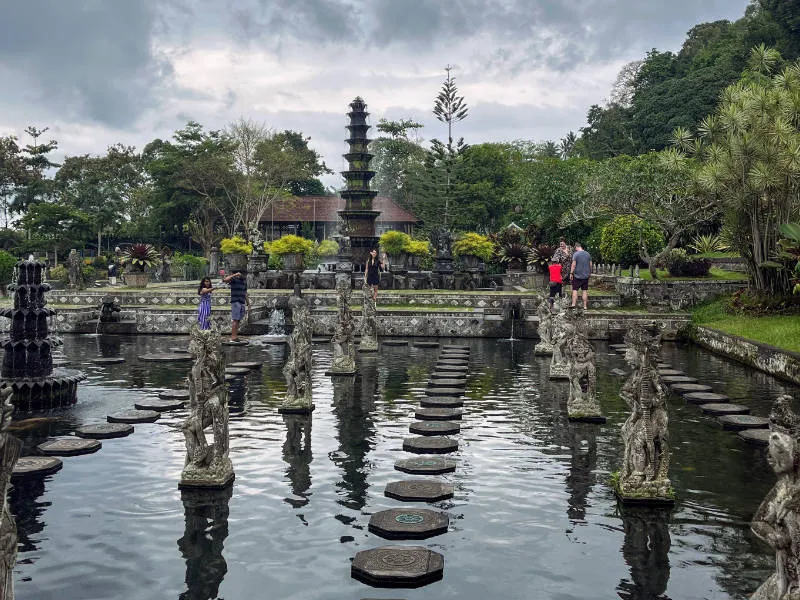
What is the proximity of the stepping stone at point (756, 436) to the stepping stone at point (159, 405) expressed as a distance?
8620mm

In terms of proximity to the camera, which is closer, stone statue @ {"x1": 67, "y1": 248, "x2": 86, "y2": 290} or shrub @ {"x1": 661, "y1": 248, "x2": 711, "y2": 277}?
shrub @ {"x1": 661, "y1": 248, "x2": 711, "y2": 277}

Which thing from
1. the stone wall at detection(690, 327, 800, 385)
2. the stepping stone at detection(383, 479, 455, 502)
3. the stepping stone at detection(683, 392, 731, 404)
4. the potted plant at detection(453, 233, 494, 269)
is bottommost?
the stepping stone at detection(383, 479, 455, 502)

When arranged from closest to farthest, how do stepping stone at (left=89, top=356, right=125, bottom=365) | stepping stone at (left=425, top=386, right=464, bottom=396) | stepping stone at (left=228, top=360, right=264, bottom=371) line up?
stepping stone at (left=425, top=386, right=464, bottom=396) → stepping stone at (left=228, top=360, right=264, bottom=371) → stepping stone at (left=89, top=356, right=125, bottom=365)

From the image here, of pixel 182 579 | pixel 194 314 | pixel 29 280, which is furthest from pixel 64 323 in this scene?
pixel 182 579

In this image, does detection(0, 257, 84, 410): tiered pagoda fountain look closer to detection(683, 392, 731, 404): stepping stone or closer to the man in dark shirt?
the man in dark shirt

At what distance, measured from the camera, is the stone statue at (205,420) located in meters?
8.11

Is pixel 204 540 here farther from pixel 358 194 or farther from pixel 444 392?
pixel 358 194

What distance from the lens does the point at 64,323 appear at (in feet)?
80.5

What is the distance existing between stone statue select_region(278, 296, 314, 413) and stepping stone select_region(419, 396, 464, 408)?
1.91m

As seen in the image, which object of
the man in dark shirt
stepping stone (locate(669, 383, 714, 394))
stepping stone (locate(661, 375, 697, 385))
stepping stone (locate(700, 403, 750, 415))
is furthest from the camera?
the man in dark shirt

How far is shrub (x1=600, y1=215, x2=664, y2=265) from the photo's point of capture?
27.7 m

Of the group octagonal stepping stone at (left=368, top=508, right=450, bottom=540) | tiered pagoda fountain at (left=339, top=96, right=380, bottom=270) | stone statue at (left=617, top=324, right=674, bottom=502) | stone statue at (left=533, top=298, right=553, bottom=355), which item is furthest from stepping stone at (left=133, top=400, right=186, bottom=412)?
tiered pagoda fountain at (left=339, top=96, right=380, bottom=270)

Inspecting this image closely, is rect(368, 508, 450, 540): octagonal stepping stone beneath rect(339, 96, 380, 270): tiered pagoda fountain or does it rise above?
beneath

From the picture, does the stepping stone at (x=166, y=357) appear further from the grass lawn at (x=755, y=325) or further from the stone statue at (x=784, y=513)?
the stone statue at (x=784, y=513)
